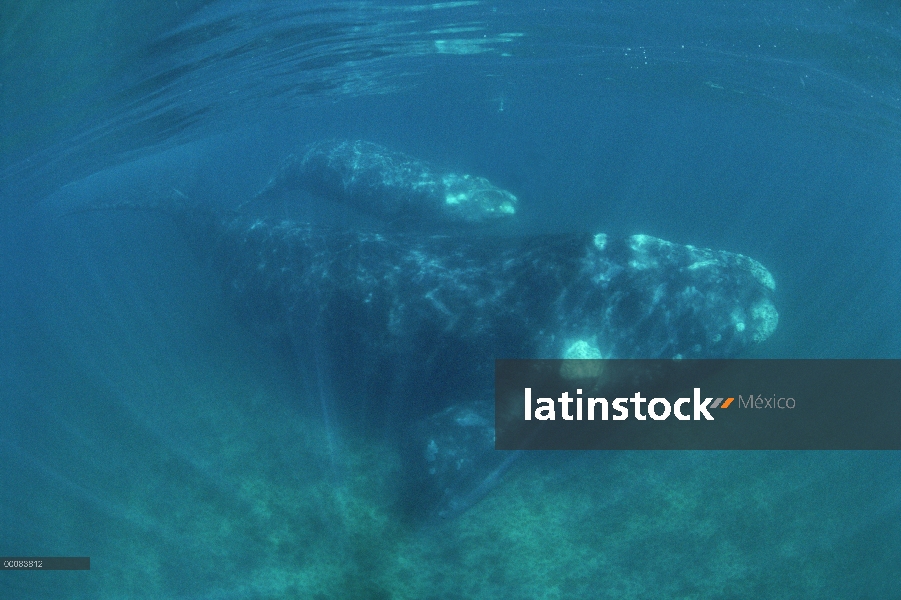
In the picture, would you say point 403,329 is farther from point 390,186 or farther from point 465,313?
point 390,186

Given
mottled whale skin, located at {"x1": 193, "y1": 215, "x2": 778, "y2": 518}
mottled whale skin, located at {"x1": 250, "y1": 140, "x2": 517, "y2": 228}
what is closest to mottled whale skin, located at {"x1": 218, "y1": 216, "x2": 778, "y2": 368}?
mottled whale skin, located at {"x1": 193, "y1": 215, "x2": 778, "y2": 518}

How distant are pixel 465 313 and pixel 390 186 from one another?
12821 mm

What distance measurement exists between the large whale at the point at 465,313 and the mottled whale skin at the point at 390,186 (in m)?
4.17

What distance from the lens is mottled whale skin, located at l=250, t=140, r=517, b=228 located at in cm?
3150

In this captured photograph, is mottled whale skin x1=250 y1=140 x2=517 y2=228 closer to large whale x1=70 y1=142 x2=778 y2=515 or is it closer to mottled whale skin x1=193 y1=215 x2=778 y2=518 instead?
large whale x1=70 y1=142 x2=778 y2=515

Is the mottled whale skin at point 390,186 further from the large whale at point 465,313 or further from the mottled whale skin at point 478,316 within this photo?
the mottled whale skin at point 478,316

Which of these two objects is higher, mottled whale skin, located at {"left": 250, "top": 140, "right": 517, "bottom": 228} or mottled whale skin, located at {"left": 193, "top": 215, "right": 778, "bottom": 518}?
mottled whale skin, located at {"left": 250, "top": 140, "right": 517, "bottom": 228}

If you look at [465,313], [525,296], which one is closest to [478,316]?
[465,313]

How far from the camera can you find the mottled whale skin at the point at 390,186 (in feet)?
103

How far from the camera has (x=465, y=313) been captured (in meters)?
23.8

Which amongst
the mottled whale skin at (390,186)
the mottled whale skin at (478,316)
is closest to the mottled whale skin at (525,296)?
the mottled whale skin at (478,316)

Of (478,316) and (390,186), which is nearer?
(478,316)

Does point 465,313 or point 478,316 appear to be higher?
point 465,313

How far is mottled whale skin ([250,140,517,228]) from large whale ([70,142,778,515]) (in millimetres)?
4165
